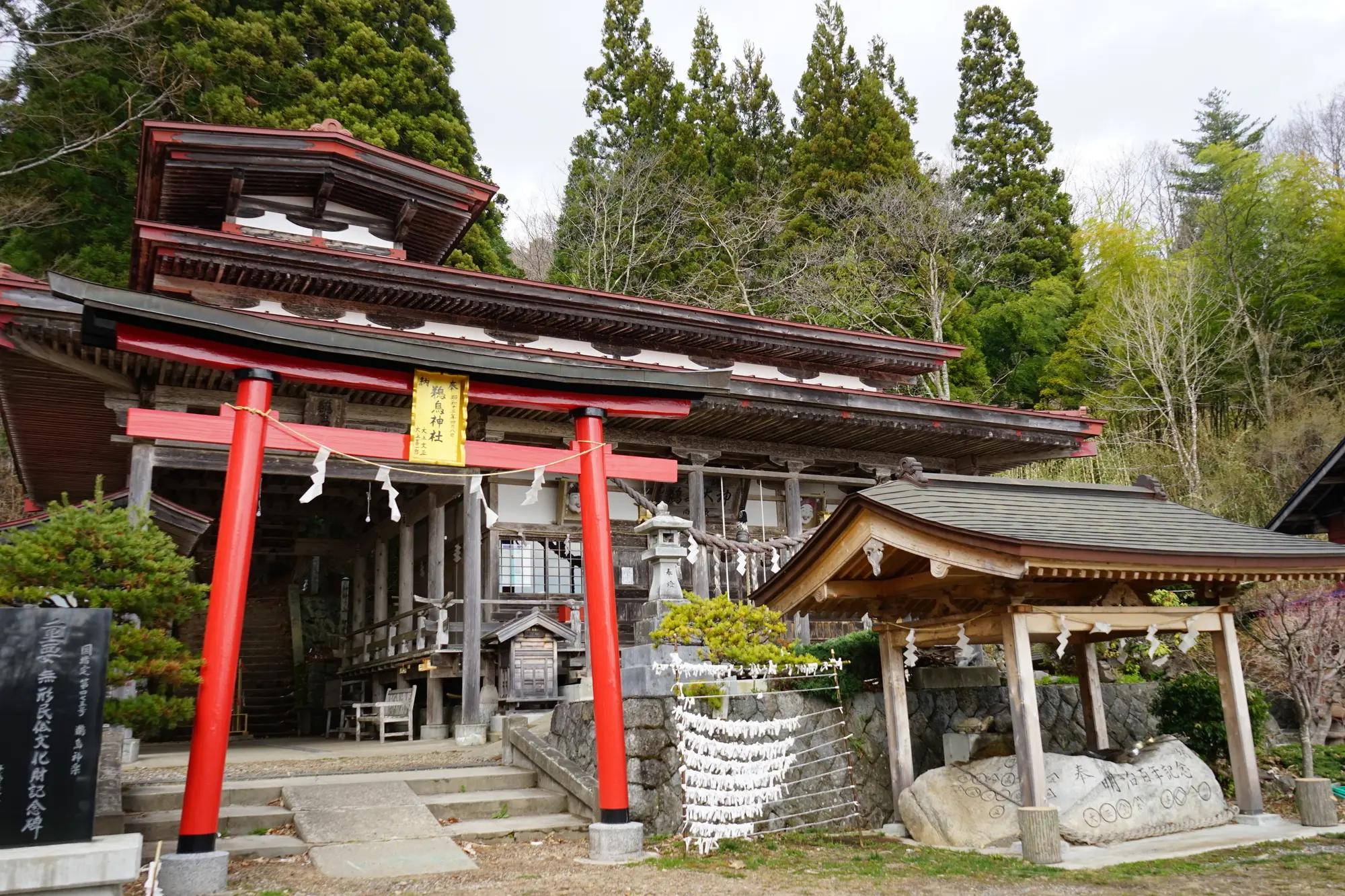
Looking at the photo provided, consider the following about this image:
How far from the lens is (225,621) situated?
657 centimetres

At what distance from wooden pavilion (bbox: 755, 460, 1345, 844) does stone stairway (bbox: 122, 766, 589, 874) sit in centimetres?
329

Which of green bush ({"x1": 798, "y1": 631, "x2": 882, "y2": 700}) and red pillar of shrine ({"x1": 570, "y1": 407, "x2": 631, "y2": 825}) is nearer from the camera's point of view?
red pillar of shrine ({"x1": 570, "y1": 407, "x2": 631, "y2": 825})

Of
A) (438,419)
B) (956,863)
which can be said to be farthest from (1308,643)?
(438,419)

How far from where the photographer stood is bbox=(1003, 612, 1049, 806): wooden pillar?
7.60 meters

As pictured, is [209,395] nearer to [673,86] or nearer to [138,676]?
[138,676]

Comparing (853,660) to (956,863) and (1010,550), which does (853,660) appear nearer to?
(956,863)

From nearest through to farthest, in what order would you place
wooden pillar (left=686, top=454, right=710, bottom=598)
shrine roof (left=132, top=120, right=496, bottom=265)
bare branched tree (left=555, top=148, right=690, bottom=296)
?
shrine roof (left=132, top=120, right=496, bottom=265), wooden pillar (left=686, top=454, right=710, bottom=598), bare branched tree (left=555, top=148, right=690, bottom=296)

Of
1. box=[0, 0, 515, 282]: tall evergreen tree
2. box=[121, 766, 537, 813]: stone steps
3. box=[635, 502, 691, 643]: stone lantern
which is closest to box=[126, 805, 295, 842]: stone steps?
box=[121, 766, 537, 813]: stone steps

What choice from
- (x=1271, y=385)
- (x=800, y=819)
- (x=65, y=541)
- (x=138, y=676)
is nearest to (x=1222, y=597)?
(x=800, y=819)

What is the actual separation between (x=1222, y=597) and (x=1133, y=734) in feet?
8.71

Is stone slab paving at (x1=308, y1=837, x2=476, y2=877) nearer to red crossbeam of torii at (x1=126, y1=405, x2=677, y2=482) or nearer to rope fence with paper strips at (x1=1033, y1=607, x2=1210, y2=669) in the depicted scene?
red crossbeam of torii at (x1=126, y1=405, x2=677, y2=482)

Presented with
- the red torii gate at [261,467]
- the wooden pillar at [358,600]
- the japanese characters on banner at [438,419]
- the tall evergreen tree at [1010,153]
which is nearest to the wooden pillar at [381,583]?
the wooden pillar at [358,600]

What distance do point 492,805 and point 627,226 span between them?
26230 millimetres

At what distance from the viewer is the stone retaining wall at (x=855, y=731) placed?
8.38 m
